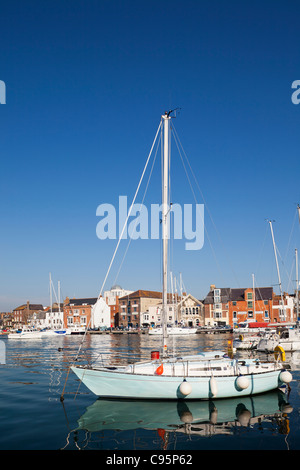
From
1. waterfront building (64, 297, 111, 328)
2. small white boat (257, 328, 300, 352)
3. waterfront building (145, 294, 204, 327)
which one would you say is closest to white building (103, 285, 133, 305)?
waterfront building (64, 297, 111, 328)

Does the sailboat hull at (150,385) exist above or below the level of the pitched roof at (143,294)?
below

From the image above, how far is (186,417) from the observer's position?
18625 millimetres

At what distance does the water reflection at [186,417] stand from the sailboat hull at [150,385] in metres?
0.42

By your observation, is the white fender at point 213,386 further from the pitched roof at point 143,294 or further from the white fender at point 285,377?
the pitched roof at point 143,294

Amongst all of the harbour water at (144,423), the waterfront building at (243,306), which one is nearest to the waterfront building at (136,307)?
the waterfront building at (243,306)

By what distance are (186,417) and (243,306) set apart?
97.0 m

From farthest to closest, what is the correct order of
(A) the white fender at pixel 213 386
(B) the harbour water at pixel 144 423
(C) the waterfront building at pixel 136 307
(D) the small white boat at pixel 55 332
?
1. (C) the waterfront building at pixel 136 307
2. (D) the small white boat at pixel 55 332
3. (A) the white fender at pixel 213 386
4. (B) the harbour water at pixel 144 423

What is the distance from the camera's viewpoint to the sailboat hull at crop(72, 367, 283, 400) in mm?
20641

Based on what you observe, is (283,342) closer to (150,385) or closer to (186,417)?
(150,385)

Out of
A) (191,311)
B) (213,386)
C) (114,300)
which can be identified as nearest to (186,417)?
(213,386)

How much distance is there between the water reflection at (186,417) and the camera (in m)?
16.9

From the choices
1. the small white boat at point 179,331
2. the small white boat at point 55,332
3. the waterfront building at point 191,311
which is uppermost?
the waterfront building at point 191,311

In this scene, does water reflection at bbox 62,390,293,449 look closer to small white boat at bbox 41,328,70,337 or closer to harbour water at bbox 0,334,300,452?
harbour water at bbox 0,334,300,452
